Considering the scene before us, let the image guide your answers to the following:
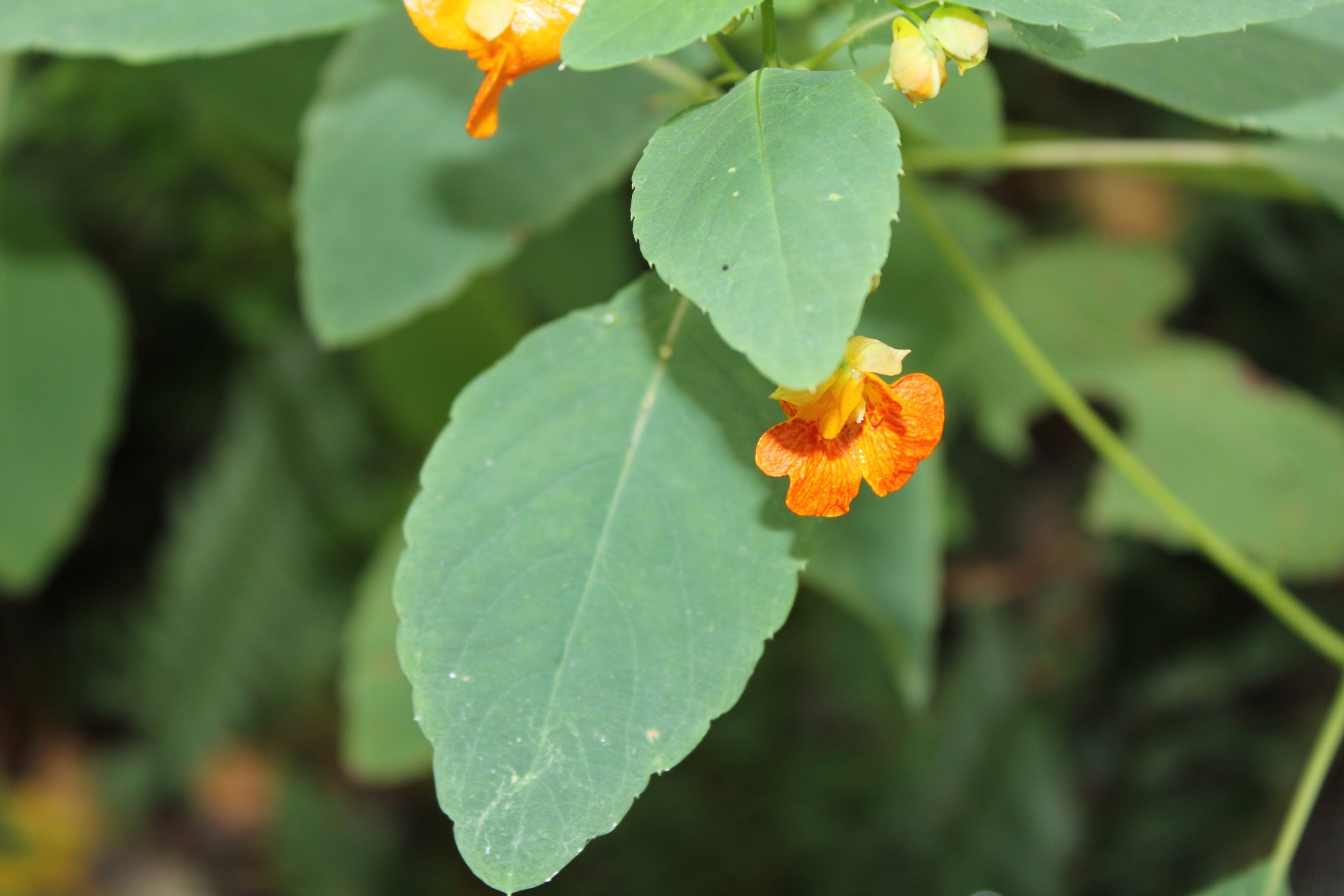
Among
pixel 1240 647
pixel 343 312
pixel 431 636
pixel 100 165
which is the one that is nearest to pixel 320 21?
pixel 343 312

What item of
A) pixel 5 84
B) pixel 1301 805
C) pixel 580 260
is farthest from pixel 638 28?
pixel 5 84

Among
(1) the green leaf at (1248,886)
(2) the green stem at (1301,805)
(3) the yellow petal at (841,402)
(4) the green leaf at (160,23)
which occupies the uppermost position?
(4) the green leaf at (160,23)

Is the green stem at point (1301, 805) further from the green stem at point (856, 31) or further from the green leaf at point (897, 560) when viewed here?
the green stem at point (856, 31)

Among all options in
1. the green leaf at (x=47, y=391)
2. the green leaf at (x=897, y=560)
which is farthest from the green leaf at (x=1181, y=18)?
the green leaf at (x=47, y=391)

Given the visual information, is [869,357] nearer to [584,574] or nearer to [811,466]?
[811,466]

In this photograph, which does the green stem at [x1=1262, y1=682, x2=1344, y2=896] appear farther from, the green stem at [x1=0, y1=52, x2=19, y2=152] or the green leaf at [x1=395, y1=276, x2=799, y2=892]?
the green stem at [x1=0, y1=52, x2=19, y2=152]

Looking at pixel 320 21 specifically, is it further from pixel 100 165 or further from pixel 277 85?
pixel 100 165

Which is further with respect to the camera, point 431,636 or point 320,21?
point 320,21
